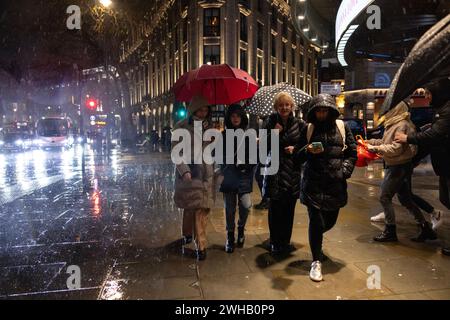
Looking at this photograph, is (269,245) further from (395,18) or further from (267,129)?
(395,18)

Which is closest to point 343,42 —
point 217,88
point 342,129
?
point 217,88

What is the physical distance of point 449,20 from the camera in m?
2.14

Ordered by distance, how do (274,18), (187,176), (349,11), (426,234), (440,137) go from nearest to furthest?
(440,137), (187,176), (426,234), (349,11), (274,18)

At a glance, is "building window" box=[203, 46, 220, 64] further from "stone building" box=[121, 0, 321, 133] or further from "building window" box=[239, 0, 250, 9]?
"building window" box=[239, 0, 250, 9]

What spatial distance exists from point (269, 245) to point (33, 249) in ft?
10.4

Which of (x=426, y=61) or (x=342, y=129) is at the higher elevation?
(x=426, y=61)

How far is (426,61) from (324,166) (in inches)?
63.9

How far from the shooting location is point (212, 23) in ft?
115

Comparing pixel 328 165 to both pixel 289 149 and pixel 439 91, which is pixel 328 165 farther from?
pixel 439 91

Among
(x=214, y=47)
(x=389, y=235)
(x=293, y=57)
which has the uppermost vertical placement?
(x=293, y=57)

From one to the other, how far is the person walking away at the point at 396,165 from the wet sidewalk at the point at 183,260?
7.7 inches

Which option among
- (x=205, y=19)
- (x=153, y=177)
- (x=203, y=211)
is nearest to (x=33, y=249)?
(x=203, y=211)

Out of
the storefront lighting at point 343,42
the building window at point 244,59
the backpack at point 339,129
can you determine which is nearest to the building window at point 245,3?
the building window at point 244,59

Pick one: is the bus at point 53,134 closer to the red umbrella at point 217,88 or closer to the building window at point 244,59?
the building window at point 244,59
